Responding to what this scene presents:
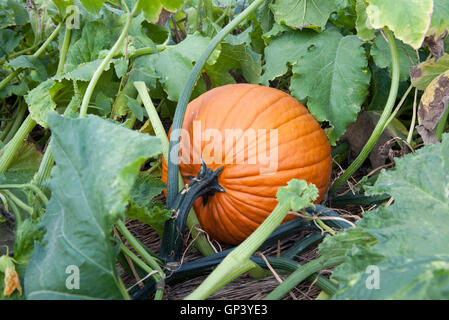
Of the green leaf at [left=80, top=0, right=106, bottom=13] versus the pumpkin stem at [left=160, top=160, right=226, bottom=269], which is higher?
the green leaf at [left=80, top=0, right=106, bottom=13]

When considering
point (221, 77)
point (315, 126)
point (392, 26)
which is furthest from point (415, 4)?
point (221, 77)

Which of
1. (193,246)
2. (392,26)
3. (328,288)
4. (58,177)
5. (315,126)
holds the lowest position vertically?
(193,246)

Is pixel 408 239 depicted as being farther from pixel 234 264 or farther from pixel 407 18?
pixel 407 18

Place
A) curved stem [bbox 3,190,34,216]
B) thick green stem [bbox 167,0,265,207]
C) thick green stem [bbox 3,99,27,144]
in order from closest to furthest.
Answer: curved stem [bbox 3,190,34,216] → thick green stem [bbox 167,0,265,207] → thick green stem [bbox 3,99,27,144]

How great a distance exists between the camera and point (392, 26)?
0.91 m

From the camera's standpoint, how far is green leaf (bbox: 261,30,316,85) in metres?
1.20

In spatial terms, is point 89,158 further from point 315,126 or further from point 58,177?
point 315,126

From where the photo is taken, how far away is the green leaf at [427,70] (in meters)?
1.06

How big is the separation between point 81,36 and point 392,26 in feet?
2.61

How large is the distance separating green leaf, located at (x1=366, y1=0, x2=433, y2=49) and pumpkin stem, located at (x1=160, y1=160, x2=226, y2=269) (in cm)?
48

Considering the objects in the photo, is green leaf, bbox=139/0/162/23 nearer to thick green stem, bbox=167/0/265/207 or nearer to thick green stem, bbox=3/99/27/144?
thick green stem, bbox=167/0/265/207

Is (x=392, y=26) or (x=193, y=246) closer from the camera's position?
(x=392, y=26)

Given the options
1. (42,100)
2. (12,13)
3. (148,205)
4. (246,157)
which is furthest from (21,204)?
(12,13)

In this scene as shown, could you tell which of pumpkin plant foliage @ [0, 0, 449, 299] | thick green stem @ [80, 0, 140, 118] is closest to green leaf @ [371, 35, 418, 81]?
pumpkin plant foliage @ [0, 0, 449, 299]
